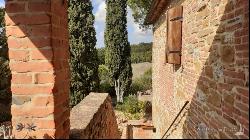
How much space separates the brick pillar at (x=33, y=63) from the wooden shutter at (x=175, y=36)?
367 cm

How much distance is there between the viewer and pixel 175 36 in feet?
20.4

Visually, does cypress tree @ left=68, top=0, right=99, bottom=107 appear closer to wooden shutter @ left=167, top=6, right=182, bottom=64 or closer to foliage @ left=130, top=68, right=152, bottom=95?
foliage @ left=130, top=68, right=152, bottom=95

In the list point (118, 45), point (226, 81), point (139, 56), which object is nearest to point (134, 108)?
point (118, 45)

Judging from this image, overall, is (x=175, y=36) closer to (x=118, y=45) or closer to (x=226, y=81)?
(x=226, y=81)

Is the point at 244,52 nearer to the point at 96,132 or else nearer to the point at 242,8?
the point at 242,8

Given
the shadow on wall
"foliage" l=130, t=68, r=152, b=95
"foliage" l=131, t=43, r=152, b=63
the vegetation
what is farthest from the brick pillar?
"foliage" l=131, t=43, r=152, b=63

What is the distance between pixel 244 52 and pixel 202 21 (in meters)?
1.82

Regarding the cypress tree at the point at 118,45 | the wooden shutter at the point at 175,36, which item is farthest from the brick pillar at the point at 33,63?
the cypress tree at the point at 118,45

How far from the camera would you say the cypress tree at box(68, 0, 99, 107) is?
611 inches

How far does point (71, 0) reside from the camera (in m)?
15.7

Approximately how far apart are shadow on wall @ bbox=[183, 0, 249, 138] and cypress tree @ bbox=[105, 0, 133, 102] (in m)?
13.2

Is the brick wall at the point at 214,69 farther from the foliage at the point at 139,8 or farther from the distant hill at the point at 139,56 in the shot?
the distant hill at the point at 139,56

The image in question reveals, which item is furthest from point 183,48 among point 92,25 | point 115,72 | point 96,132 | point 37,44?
point 115,72

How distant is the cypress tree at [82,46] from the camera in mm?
15531
